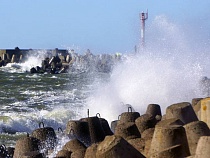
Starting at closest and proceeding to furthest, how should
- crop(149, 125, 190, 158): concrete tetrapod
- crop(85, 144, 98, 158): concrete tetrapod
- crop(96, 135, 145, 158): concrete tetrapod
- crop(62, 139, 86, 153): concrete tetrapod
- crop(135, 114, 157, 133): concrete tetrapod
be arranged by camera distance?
crop(96, 135, 145, 158): concrete tetrapod → crop(149, 125, 190, 158): concrete tetrapod → crop(85, 144, 98, 158): concrete tetrapod → crop(62, 139, 86, 153): concrete tetrapod → crop(135, 114, 157, 133): concrete tetrapod

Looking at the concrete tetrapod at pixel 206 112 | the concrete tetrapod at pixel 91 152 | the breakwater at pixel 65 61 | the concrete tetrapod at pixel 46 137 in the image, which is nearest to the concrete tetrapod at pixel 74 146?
the concrete tetrapod at pixel 46 137

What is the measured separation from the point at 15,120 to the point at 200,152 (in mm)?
11968

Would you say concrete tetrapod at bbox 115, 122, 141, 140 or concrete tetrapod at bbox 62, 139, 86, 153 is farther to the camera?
concrete tetrapod at bbox 115, 122, 141, 140

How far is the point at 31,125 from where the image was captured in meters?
16.4

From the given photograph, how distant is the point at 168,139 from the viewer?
603cm

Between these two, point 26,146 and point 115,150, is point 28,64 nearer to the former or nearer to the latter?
point 26,146

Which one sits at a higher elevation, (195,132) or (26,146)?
(195,132)

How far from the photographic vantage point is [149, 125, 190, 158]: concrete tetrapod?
19.7 ft

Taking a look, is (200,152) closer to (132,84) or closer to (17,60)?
(132,84)

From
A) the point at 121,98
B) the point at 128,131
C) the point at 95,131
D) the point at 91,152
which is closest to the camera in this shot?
the point at 91,152

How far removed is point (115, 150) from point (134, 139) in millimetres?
1439

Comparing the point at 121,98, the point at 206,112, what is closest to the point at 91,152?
the point at 206,112

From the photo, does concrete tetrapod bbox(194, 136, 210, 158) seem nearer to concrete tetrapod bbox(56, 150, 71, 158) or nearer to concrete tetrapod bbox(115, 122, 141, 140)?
concrete tetrapod bbox(56, 150, 71, 158)

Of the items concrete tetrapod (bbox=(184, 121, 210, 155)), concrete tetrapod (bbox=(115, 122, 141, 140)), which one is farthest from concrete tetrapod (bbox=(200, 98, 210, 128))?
concrete tetrapod (bbox=(184, 121, 210, 155))
